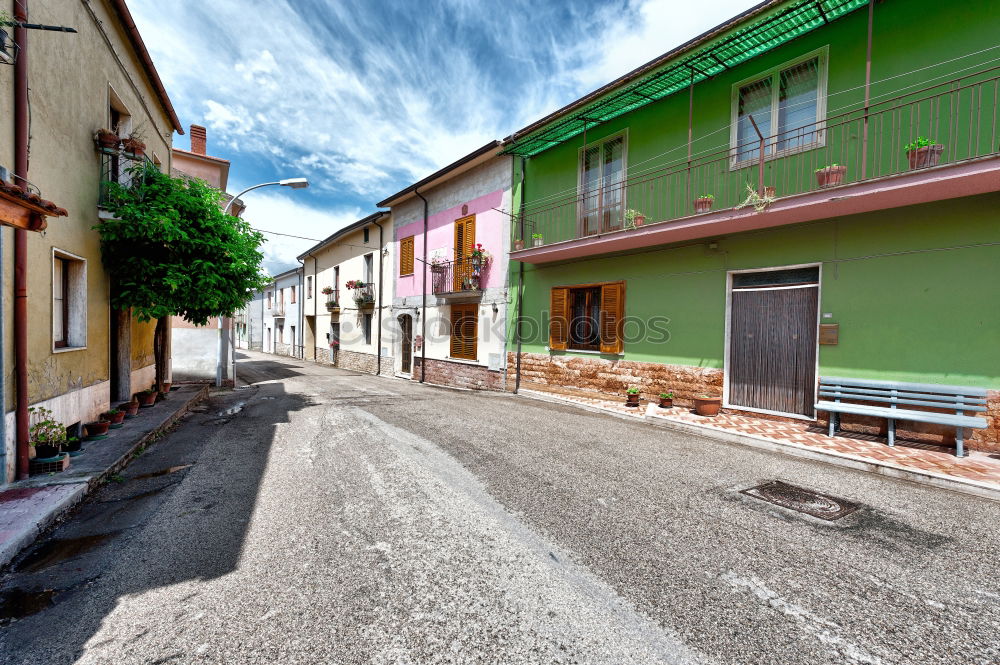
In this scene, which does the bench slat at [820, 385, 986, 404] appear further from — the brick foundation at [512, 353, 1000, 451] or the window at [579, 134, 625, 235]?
the window at [579, 134, 625, 235]

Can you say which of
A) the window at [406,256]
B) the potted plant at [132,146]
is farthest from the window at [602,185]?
the potted plant at [132,146]

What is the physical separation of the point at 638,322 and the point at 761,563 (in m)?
7.00

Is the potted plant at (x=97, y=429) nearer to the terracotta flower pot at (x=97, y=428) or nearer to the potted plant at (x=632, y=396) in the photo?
the terracotta flower pot at (x=97, y=428)

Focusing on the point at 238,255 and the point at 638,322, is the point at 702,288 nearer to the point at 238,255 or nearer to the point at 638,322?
the point at 638,322

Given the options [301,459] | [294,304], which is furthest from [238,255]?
[294,304]

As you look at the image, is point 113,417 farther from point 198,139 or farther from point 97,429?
point 198,139

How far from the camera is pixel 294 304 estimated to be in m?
30.0

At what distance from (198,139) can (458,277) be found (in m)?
13.8

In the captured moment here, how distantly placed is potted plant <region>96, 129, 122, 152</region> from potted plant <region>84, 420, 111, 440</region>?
4.27 metres

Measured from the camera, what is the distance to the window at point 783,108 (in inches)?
278

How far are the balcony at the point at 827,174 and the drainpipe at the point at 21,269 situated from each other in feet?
28.8

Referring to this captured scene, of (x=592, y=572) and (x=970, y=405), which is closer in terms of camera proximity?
(x=592, y=572)

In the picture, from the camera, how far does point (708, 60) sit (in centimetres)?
775

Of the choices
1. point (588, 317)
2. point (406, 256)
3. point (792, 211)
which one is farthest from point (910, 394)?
point (406, 256)
